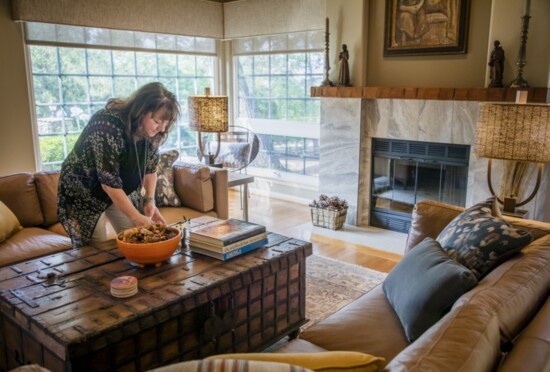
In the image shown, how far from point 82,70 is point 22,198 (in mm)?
1947

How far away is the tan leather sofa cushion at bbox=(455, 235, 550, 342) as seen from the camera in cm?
125

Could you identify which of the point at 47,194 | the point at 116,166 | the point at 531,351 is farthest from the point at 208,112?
the point at 531,351

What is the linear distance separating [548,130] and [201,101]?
2.41m

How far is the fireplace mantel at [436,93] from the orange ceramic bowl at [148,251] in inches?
103

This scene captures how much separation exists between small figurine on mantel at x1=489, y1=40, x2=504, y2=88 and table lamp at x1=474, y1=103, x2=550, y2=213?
2.42 feet

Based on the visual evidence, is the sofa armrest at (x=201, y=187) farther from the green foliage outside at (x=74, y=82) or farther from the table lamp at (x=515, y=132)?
the table lamp at (x=515, y=132)

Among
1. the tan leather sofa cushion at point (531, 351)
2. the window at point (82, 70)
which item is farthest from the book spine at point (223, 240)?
the window at point (82, 70)

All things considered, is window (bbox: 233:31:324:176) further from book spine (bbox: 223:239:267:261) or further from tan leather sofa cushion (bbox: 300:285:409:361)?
tan leather sofa cushion (bbox: 300:285:409:361)

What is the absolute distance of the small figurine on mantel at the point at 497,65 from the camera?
11.1ft

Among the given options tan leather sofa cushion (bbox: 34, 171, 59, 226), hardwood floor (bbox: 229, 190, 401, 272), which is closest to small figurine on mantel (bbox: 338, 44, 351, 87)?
hardwood floor (bbox: 229, 190, 401, 272)

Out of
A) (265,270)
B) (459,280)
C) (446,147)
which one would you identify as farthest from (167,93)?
(446,147)

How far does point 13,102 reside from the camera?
158 inches

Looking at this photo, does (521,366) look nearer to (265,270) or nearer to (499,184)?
(265,270)

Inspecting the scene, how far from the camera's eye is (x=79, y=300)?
1.64m
